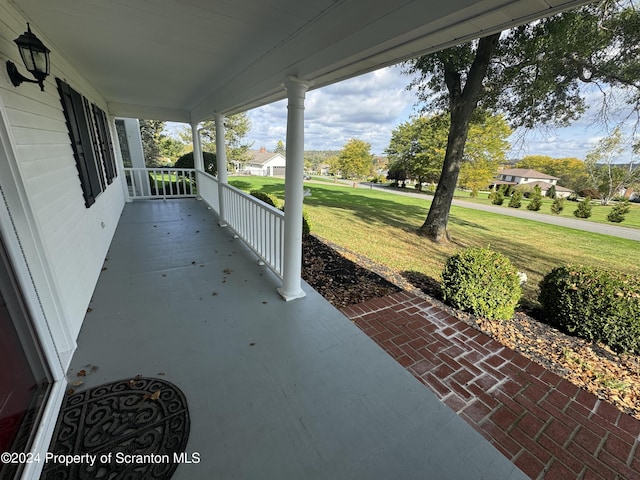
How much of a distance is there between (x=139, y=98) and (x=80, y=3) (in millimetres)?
4809

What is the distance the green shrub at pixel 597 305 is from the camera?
2.72 metres

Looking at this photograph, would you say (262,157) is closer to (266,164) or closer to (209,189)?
(266,164)

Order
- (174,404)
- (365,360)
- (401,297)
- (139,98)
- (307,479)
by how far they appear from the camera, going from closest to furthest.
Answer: (307,479)
(174,404)
(365,360)
(401,297)
(139,98)

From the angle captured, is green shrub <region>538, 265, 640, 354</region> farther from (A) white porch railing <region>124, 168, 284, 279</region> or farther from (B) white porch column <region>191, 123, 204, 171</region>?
(B) white porch column <region>191, 123, 204, 171</region>

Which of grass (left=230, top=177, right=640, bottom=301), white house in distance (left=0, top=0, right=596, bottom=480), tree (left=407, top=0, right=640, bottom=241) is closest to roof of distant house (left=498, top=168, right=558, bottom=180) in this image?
grass (left=230, top=177, right=640, bottom=301)

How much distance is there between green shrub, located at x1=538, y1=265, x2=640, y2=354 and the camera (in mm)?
2721

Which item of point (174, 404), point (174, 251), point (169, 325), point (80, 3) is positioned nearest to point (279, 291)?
point (169, 325)

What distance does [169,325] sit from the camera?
98.9 inches

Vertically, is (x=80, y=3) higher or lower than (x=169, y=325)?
higher

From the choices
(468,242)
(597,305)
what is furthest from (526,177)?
(597,305)

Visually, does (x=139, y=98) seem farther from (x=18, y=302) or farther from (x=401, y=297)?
(x=401, y=297)

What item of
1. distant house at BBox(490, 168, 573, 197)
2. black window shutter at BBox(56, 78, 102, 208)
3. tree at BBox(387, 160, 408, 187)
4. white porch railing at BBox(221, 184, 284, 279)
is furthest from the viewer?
distant house at BBox(490, 168, 573, 197)

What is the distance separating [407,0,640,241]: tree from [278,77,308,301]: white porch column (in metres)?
3.52

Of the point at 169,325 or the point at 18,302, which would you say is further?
the point at 169,325
